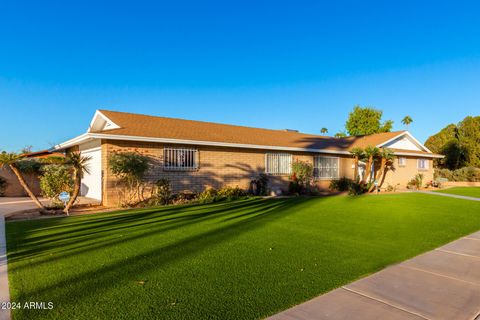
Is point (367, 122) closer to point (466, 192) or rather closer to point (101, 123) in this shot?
point (466, 192)

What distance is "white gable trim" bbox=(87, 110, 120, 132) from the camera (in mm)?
14828

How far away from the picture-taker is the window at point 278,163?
17516 mm

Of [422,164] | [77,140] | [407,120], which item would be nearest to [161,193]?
[77,140]

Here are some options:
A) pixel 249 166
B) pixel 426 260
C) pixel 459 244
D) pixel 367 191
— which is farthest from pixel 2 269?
pixel 367 191

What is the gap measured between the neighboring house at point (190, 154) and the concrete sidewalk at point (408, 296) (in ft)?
35.3

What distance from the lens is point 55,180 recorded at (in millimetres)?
10758

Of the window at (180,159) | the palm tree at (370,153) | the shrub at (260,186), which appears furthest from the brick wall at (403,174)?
the window at (180,159)

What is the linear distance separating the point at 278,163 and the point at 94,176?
10.2 metres

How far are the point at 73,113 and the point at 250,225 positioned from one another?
23.2m

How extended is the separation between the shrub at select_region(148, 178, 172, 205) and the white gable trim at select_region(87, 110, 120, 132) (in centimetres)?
369

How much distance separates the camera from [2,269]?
4582 millimetres

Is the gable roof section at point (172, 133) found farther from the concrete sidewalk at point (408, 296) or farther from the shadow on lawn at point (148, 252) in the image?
the concrete sidewalk at point (408, 296)

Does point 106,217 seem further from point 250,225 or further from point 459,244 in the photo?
point 459,244

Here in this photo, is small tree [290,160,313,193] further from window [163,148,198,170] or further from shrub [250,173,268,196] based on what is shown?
window [163,148,198,170]
